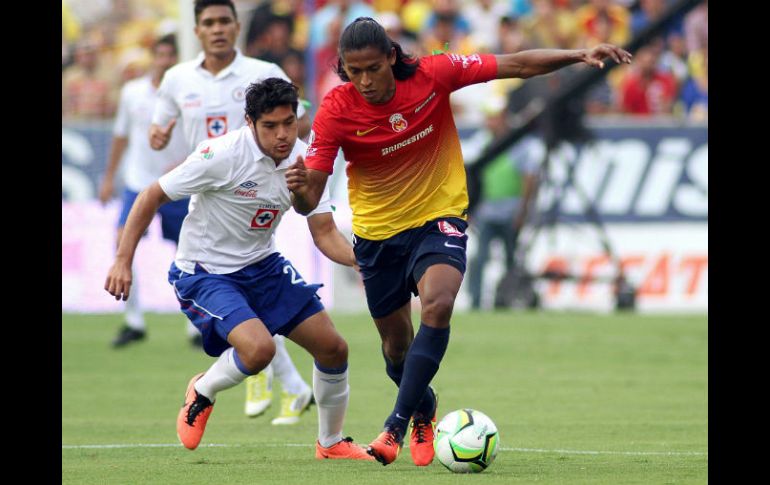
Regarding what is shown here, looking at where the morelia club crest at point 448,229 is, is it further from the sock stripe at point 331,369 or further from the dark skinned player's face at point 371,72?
the sock stripe at point 331,369

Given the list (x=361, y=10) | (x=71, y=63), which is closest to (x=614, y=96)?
(x=361, y=10)

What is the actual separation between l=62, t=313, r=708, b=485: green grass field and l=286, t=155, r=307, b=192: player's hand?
1.50 metres

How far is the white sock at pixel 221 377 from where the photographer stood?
8.20 metres

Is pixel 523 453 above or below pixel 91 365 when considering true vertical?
above

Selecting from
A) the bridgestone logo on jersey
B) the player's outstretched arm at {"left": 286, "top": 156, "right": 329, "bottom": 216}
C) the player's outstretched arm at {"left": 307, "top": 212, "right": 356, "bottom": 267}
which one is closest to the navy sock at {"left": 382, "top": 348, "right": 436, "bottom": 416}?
the player's outstretched arm at {"left": 307, "top": 212, "right": 356, "bottom": 267}

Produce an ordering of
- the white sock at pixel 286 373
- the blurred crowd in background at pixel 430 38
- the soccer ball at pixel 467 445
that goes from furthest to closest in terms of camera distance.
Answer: the blurred crowd in background at pixel 430 38
the white sock at pixel 286 373
the soccer ball at pixel 467 445

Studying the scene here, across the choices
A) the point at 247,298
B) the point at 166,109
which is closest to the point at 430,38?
the point at 166,109

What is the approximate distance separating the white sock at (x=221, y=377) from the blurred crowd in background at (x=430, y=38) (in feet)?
37.0

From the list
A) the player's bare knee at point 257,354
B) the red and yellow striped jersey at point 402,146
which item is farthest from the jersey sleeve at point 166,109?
the player's bare knee at point 257,354

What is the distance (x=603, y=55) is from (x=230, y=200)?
7.43ft

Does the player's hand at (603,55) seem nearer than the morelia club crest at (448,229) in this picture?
Yes
